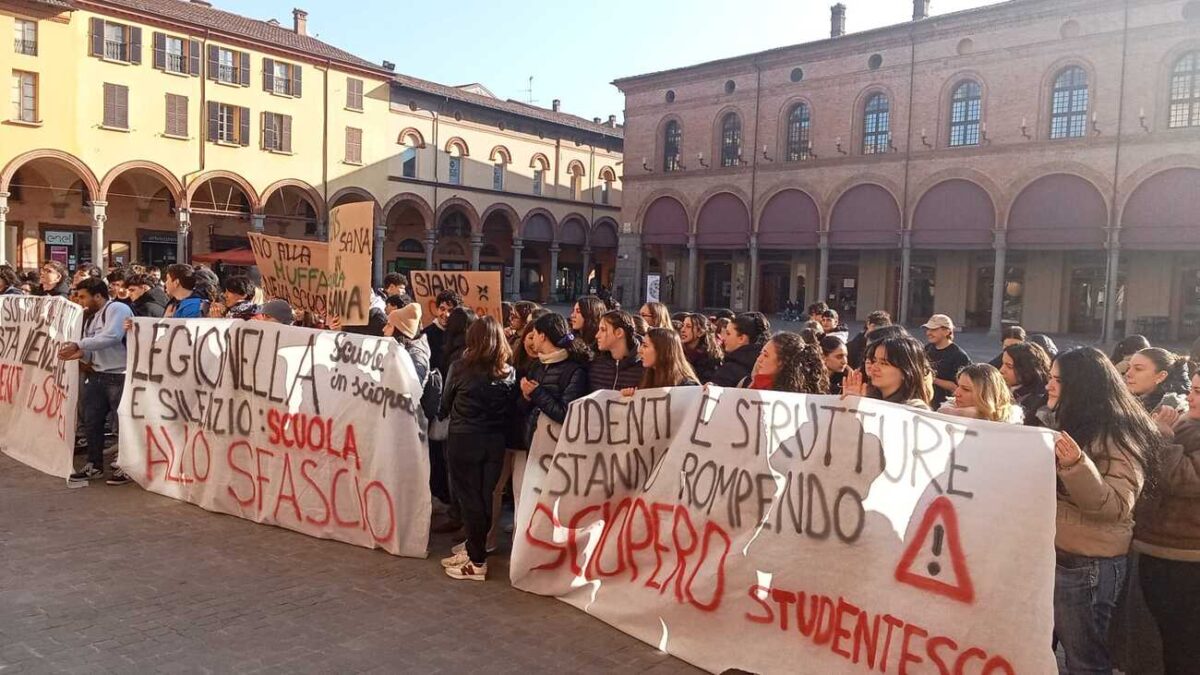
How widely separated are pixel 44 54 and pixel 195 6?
7513 mm

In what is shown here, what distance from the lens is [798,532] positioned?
165 inches

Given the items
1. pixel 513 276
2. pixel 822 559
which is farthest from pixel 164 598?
pixel 513 276

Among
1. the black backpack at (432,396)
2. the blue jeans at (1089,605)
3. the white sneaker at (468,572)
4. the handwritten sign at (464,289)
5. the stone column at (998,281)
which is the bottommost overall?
the white sneaker at (468,572)

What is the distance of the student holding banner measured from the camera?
24.2ft

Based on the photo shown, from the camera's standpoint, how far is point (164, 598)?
505 cm

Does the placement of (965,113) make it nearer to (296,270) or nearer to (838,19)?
(838,19)

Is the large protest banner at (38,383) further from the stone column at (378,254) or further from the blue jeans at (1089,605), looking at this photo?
the stone column at (378,254)

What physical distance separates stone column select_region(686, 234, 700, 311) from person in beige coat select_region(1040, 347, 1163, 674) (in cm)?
3567

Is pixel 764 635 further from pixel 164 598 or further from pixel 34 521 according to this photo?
pixel 34 521

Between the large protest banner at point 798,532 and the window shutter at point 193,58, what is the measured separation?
1334 inches

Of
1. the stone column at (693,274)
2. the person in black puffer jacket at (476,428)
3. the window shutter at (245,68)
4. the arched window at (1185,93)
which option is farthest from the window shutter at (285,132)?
the person in black puffer jacket at (476,428)

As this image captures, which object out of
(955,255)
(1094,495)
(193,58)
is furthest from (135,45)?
(1094,495)

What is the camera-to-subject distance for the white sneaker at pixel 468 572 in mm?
5598

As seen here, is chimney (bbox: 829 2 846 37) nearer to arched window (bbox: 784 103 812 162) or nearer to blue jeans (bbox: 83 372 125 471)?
arched window (bbox: 784 103 812 162)
